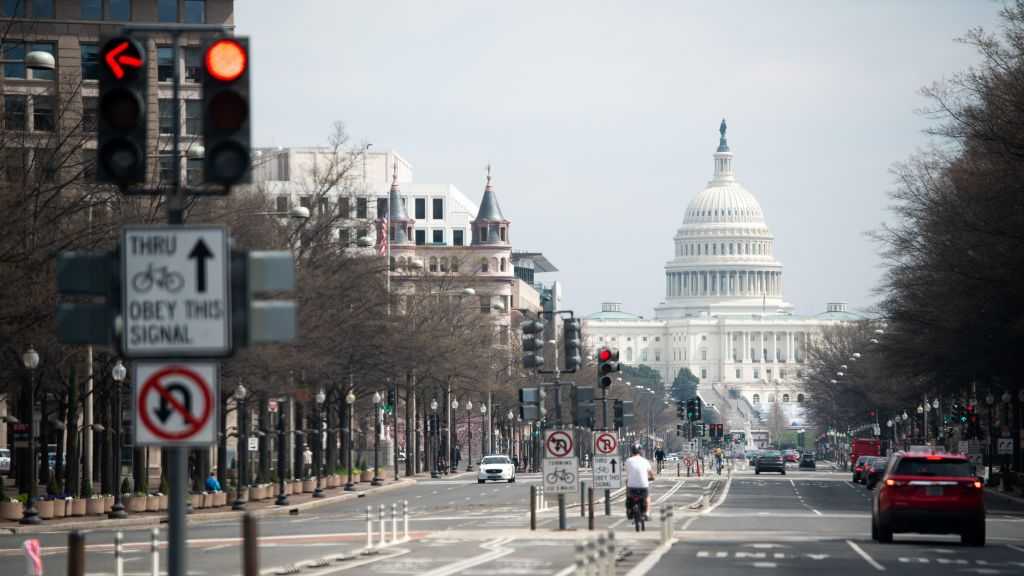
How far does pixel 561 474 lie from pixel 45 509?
65.5 ft

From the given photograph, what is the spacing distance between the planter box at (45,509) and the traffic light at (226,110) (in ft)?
142

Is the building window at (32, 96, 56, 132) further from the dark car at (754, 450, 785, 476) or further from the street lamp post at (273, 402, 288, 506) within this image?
the dark car at (754, 450, 785, 476)

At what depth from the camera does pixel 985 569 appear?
3123 cm

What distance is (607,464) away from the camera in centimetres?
4612

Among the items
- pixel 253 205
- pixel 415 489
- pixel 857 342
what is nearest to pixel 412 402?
pixel 415 489

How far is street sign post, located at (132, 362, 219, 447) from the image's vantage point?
13445mm

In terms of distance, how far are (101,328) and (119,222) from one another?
119ft

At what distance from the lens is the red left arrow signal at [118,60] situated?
1400 centimetres

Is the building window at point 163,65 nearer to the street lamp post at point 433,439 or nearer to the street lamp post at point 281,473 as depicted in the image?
the street lamp post at point 433,439

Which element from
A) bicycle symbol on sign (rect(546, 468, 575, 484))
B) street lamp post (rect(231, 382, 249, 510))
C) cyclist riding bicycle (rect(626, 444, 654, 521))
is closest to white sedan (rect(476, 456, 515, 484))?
street lamp post (rect(231, 382, 249, 510))

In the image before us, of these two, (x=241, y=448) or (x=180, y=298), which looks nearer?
(x=180, y=298)

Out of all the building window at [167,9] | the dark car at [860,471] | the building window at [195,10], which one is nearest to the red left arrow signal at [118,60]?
the building window at [167,9]

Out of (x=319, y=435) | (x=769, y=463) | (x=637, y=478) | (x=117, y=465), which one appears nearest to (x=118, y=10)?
(x=319, y=435)

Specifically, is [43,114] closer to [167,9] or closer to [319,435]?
[319,435]
